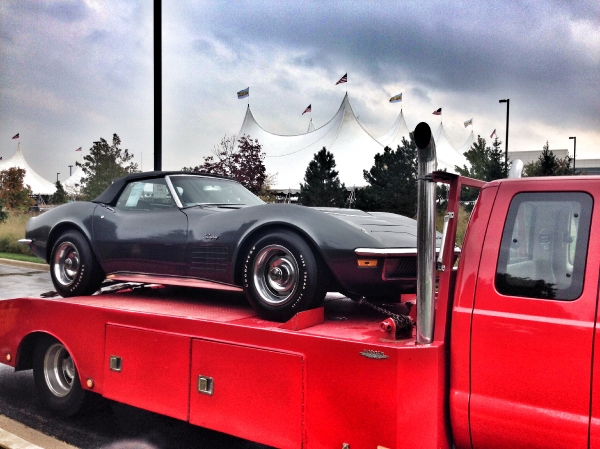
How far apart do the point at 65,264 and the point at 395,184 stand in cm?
1547

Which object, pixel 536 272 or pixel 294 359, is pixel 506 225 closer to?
pixel 536 272

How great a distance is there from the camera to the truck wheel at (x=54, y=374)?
4.80 meters

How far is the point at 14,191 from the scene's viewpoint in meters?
37.4

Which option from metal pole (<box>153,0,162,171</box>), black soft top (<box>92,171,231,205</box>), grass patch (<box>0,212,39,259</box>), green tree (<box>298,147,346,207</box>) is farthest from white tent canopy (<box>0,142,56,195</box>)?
black soft top (<box>92,171,231,205</box>)

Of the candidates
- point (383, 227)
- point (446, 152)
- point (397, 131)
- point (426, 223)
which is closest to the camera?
point (426, 223)

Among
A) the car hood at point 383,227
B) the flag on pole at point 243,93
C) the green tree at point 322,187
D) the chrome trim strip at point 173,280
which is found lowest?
the chrome trim strip at point 173,280

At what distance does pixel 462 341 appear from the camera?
278 centimetres

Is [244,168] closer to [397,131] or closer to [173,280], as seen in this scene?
[173,280]

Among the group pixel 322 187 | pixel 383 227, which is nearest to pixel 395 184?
pixel 322 187

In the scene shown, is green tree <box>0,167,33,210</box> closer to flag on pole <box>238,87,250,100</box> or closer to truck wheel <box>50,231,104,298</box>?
flag on pole <box>238,87,250,100</box>

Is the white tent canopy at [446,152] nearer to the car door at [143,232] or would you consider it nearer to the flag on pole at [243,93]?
the flag on pole at [243,93]

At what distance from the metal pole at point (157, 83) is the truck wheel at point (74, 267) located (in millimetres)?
3516

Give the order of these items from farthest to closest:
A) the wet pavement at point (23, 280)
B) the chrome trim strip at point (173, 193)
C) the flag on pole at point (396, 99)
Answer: the flag on pole at point (396, 99), the wet pavement at point (23, 280), the chrome trim strip at point (173, 193)

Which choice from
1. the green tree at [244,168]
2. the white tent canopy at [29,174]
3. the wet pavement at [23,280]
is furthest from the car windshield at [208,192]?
the white tent canopy at [29,174]
